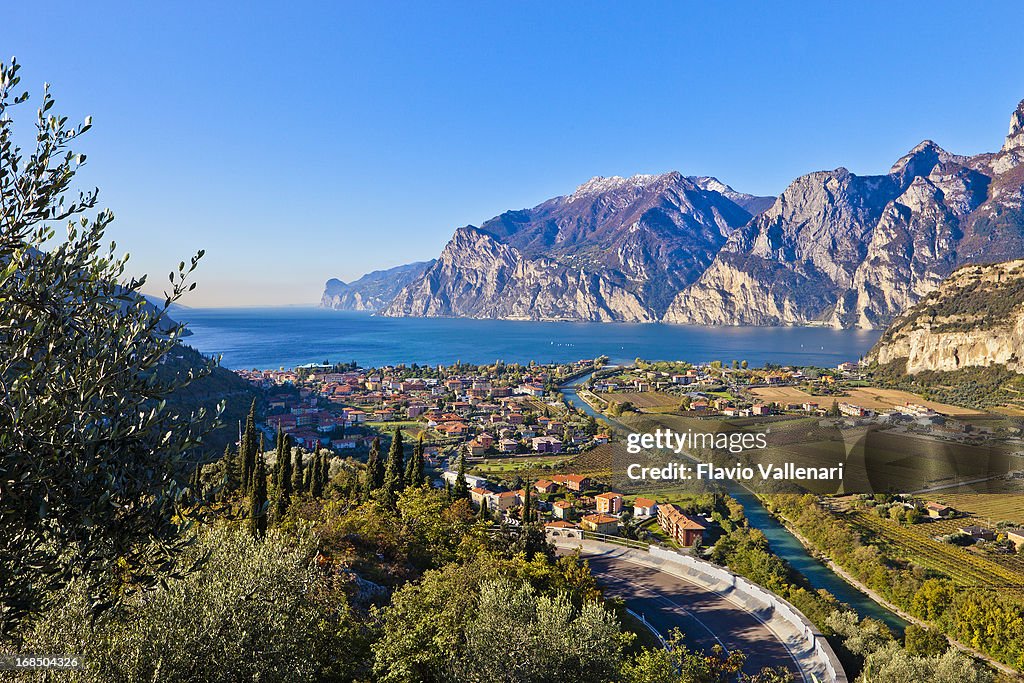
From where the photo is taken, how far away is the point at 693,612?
17.4 metres

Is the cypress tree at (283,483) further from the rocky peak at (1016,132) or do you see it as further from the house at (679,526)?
the rocky peak at (1016,132)

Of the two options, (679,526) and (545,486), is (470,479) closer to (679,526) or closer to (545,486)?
(545,486)

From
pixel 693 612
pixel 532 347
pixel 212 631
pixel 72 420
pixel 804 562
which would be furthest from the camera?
pixel 532 347

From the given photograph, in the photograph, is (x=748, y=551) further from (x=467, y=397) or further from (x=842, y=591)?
(x=467, y=397)

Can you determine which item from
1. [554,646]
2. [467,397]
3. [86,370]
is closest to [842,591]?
[554,646]

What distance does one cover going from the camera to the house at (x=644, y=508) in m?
30.9

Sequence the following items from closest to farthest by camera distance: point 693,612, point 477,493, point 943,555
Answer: point 693,612 < point 943,555 < point 477,493

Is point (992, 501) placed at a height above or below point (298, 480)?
below

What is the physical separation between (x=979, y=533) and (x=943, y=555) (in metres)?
4.37

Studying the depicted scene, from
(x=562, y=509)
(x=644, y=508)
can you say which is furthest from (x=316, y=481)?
(x=644, y=508)

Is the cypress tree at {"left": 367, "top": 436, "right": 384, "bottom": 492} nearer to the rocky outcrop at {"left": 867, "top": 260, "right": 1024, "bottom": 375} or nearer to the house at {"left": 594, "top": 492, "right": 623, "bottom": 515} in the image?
the house at {"left": 594, "top": 492, "right": 623, "bottom": 515}

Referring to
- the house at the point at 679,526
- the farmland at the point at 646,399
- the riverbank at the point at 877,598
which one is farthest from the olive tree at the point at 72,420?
the farmland at the point at 646,399

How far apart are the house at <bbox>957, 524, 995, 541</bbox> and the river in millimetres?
→ 9023

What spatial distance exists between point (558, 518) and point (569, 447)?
19.3 metres
